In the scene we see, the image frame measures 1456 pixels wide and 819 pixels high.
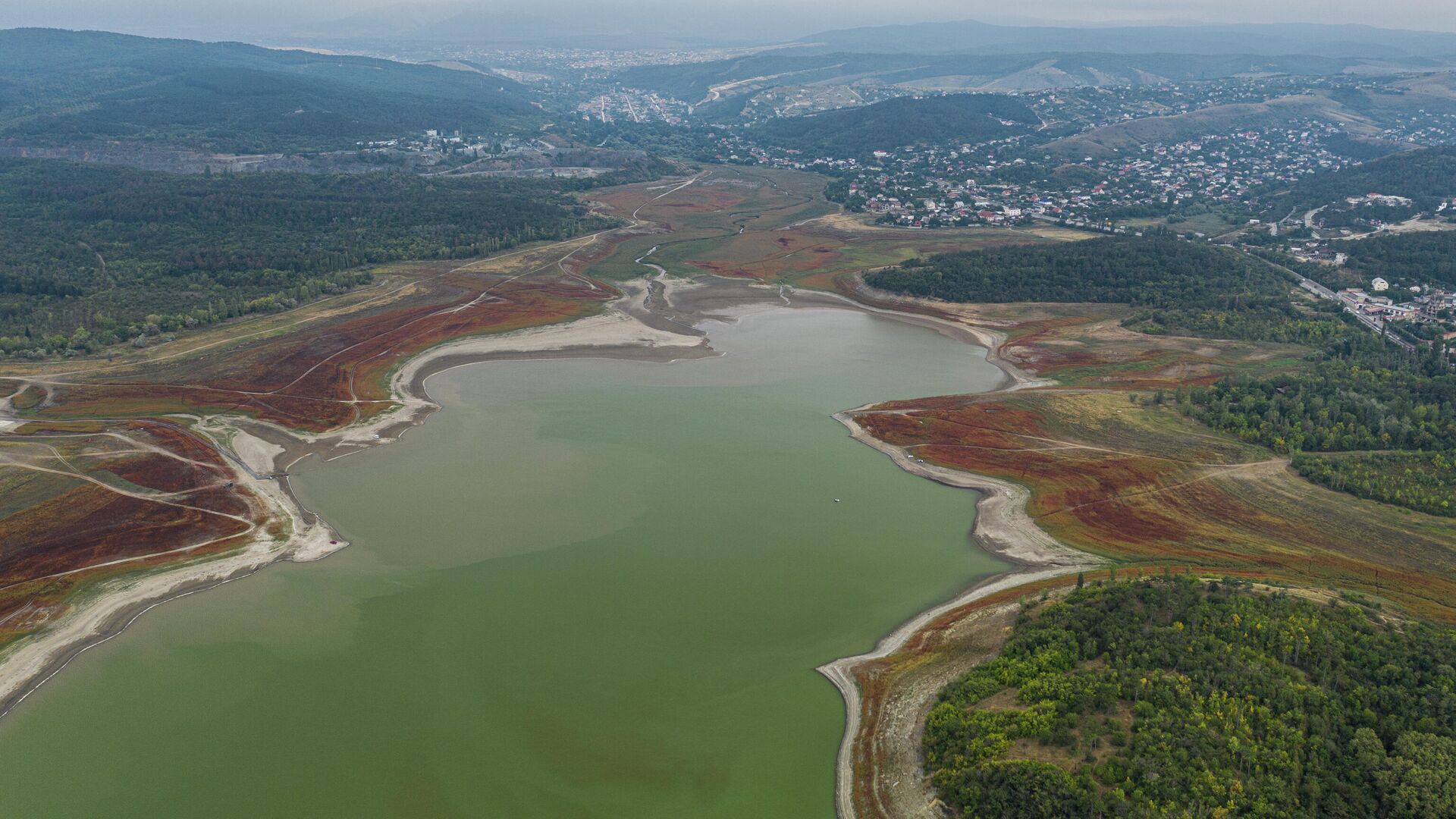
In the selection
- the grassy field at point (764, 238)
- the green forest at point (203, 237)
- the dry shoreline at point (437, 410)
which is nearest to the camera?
the dry shoreline at point (437, 410)

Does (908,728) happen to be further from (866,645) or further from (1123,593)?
(1123,593)

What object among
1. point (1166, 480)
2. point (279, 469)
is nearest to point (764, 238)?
point (1166, 480)

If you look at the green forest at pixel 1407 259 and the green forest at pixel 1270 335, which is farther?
the green forest at pixel 1407 259

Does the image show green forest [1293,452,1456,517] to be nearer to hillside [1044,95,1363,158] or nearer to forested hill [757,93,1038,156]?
hillside [1044,95,1363,158]

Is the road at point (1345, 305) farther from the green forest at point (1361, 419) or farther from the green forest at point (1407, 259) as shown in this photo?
the green forest at point (1361, 419)

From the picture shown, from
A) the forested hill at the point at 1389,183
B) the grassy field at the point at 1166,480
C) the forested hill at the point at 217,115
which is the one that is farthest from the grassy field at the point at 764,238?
the forested hill at the point at 217,115

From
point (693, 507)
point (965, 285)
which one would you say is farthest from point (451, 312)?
point (965, 285)

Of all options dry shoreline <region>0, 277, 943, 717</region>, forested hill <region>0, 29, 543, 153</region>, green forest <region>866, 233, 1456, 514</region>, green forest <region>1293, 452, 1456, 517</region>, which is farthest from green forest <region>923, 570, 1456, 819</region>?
forested hill <region>0, 29, 543, 153</region>
